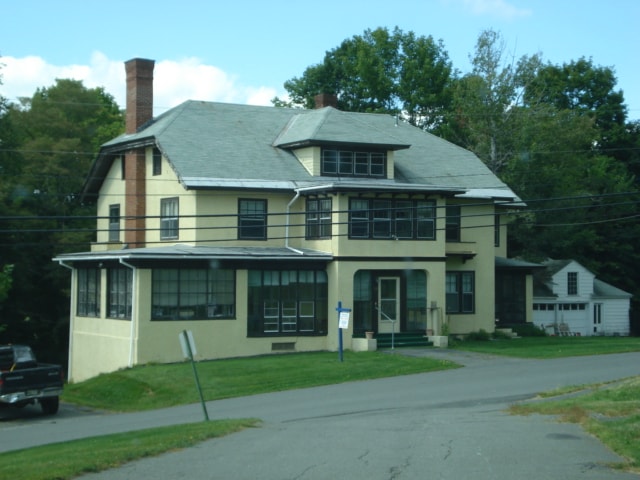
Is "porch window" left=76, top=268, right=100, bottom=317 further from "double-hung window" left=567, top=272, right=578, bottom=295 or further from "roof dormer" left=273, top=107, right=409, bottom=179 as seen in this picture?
"double-hung window" left=567, top=272, right=578, bottom=295

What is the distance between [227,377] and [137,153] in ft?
44.7

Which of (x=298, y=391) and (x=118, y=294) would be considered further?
(x=118, y=294)

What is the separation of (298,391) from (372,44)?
4458cm

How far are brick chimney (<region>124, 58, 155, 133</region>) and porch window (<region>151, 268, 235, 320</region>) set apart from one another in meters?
9.80

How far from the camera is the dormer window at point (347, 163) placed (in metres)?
39.4

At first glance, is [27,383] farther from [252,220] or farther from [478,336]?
[478,336]

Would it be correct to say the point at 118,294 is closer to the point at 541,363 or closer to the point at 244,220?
the point at 244,220

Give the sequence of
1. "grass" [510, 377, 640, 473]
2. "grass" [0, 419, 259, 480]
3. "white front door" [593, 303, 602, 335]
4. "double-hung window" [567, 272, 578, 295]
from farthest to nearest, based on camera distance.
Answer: "white front door" [593, 303, 602, 335], "double-hung window" [567, 272, 578, 295], "grass" [510, 377, 640, 473], "grass" [0, 419, 259, 480]

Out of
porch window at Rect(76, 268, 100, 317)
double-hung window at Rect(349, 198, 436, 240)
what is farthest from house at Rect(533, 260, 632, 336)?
porch window at Rect(76, 268, 100, 317)

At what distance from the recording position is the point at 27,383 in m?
27.8

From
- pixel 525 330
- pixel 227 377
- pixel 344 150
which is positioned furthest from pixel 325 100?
pixel 227 377

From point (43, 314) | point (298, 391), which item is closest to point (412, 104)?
point (43, 314)

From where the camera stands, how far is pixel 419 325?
38.2 meters

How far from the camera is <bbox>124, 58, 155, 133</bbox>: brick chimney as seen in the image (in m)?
41.3
